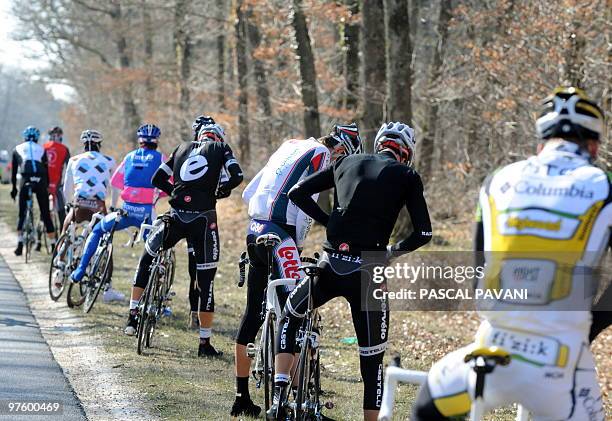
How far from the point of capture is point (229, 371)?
9469mm

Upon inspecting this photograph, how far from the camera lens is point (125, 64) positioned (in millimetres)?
41031

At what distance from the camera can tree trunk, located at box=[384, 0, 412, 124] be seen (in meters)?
18.5

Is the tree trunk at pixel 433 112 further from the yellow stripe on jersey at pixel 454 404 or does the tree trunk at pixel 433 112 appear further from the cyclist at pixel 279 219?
the yellow stripe on jersey at pixel 454 404

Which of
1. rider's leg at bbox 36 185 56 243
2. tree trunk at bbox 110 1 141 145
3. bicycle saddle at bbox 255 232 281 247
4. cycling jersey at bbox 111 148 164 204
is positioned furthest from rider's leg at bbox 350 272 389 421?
tree trunk at bbox 110 1 141 145

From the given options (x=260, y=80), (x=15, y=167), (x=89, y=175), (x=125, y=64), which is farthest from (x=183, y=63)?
(x=89, y=175)

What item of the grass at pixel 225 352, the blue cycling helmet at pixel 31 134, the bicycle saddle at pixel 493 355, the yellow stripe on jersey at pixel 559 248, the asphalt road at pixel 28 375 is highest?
the blue cycling helmet at pixel 31 134

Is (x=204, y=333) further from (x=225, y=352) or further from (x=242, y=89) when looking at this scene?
(x=242, y=89)

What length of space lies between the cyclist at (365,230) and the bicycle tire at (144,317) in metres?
3.60

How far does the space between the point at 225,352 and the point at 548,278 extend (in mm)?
6647

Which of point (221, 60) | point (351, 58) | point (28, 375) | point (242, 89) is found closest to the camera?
point (28, 375)

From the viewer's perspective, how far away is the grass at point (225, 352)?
823cm

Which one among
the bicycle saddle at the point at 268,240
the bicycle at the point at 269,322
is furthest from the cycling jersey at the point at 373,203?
the bicycle saddle at the point at 268,240

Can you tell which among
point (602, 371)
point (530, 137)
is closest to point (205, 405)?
point (602, 371)

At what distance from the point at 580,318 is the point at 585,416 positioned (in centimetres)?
40
